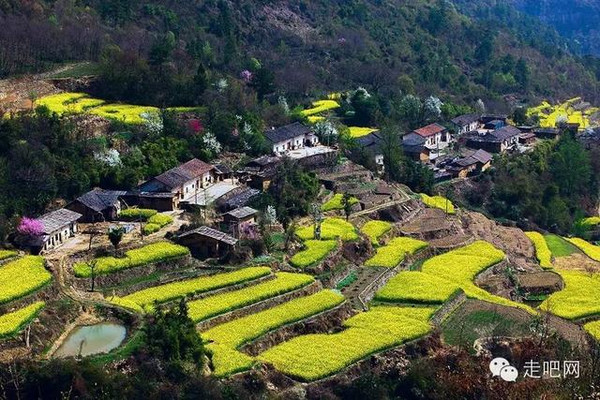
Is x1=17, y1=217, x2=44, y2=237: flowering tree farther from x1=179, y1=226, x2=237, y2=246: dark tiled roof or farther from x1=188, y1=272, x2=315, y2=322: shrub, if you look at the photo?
x1=188, y1=272, x2=315, y2=322: shrub

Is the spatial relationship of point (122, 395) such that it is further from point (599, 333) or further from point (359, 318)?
point (599, 333)

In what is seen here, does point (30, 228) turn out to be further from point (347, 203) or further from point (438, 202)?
point (438, 202)

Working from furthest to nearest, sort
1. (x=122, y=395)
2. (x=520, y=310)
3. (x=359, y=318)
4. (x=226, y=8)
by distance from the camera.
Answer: (x=226, y=8), (x=520, y=310), (x=359, y=318), (x=122, y=395)

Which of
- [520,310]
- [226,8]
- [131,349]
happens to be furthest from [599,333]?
[226,8]

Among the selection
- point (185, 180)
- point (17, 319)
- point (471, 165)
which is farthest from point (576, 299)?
point (471, 165)

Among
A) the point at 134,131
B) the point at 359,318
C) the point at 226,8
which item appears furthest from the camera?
the point at 226,8

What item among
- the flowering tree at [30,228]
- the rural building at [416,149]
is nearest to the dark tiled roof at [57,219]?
the flowering tree at [30,228]

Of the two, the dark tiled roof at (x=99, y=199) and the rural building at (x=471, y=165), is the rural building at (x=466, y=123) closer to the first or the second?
the rural building at (x=471, y=165)
